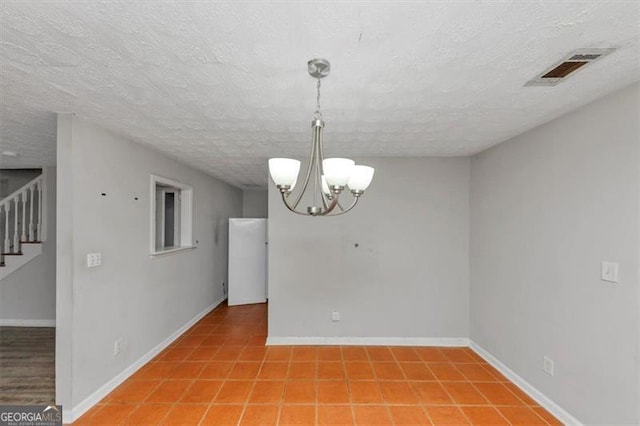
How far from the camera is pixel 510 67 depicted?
149 cm

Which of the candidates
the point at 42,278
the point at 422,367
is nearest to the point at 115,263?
the point at 42,278

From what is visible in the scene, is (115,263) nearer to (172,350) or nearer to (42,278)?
(172,350)

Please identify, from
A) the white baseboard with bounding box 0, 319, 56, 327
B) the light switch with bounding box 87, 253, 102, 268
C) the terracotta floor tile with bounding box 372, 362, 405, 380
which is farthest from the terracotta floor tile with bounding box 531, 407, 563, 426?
the white baseboard with bounding box 0, 319, 56, 327

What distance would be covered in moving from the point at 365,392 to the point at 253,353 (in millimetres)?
1381

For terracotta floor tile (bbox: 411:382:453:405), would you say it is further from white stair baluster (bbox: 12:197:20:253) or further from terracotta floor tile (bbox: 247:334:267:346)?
white stair baluster (bbox: 12:197:20:253)

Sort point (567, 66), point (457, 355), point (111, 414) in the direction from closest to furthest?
point (567, 66)
point (111, 414)
point (457, 355)

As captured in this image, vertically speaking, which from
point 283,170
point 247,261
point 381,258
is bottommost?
point 247,261

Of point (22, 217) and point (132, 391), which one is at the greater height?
point (22, 217)

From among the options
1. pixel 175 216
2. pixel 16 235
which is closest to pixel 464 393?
pixel 175 216

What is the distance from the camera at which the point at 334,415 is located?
2229 mm

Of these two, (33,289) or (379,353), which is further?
(33,289)

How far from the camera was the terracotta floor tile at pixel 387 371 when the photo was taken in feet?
9.12

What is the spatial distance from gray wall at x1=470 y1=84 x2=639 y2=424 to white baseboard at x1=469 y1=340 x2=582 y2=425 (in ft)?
0.18

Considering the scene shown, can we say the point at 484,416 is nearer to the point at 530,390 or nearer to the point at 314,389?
the point at 530,390
